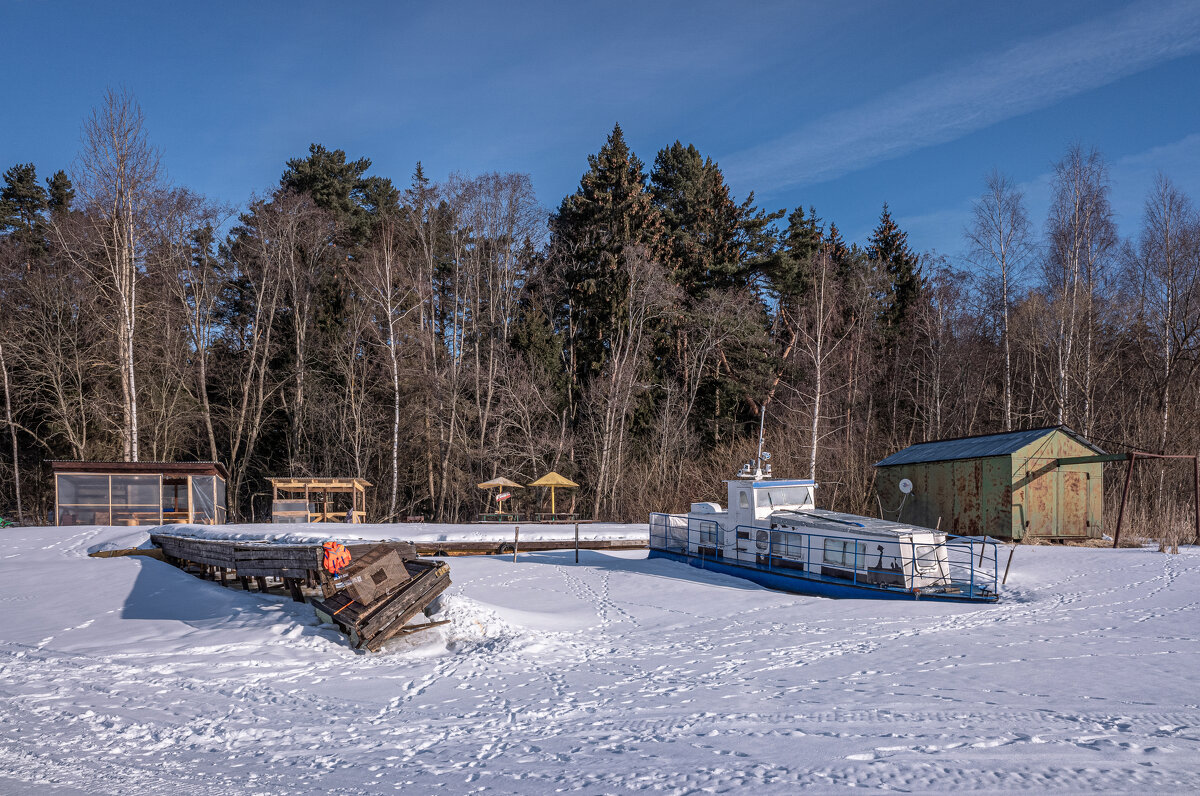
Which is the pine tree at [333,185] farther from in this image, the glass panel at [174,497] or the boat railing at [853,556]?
the boat railing at [853,556]

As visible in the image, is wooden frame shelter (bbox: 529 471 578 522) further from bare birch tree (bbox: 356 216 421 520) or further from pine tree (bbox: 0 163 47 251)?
pine tree (bbox: 0 163 47 251)

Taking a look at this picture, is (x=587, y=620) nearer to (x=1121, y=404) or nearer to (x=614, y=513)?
(x=614, y=513)

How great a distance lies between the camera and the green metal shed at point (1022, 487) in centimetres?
2438

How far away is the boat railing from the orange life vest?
9824mm

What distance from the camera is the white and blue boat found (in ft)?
53.3

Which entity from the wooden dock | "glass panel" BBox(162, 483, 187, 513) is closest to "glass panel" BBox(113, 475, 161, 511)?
"glass panel" BBox(162, 483, 187, 513)

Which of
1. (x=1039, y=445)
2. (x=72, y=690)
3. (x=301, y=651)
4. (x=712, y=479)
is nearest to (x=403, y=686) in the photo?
(x=301, y=651)

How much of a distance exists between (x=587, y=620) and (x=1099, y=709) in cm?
815

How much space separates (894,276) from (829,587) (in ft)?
117

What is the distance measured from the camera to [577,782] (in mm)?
6336

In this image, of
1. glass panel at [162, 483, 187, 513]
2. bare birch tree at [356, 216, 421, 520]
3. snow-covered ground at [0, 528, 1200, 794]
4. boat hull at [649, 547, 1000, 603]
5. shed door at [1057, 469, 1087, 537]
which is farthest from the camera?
bare birch tree at [356, 216, 421, 520]

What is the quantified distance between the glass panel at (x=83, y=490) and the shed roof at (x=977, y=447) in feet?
90.8

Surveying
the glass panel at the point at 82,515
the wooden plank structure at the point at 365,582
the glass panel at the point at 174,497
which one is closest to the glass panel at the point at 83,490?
the glass panel at the point at 82,515

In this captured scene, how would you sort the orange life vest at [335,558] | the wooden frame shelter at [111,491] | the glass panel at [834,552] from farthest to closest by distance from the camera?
the wooden frame shelter at [111,491], the glass panel at [834,552], the orange life vest at [335,558]
